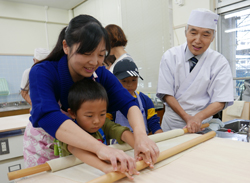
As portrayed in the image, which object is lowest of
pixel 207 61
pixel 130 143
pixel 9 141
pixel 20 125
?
pixel 9 141

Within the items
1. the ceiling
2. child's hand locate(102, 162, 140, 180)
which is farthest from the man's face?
the ceiling

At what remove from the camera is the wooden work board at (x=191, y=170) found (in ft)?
2.06

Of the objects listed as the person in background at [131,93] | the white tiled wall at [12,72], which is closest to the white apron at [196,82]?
the person in background at [131,93]

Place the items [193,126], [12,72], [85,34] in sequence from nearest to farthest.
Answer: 1. [85,34]
2. [193,126]
3. [12,72]

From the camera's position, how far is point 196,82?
137 centimetres

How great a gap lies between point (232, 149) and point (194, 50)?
78cm

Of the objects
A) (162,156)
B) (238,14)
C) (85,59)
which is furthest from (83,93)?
(238,14)

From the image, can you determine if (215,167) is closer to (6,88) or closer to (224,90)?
(224,90)

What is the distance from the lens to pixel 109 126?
39.3 inches

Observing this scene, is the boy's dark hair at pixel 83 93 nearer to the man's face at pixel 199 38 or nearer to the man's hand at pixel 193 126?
the man's hand at pixel 193 126

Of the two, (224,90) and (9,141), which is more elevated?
(224,90)

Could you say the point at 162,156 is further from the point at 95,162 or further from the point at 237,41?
the point at 237,41

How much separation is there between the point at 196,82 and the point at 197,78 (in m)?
0.03

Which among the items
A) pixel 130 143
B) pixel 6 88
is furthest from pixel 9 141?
pixel 6 88
